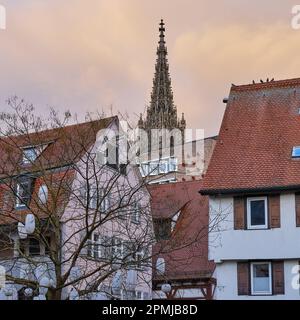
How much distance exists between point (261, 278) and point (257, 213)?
267 cm

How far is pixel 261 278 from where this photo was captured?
29.9 metres

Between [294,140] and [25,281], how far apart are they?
17584 mm

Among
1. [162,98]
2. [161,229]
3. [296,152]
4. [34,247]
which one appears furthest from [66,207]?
[162,98]

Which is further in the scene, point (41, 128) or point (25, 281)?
point (41, 128)

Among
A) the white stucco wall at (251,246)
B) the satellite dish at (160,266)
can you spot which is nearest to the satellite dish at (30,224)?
the satellite dish at (160,266)

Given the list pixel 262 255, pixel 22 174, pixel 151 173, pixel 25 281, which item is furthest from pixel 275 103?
pixel 25 281

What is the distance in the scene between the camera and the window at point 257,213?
3002cm

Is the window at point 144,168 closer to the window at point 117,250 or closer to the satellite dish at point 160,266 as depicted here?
the window at point 117,250

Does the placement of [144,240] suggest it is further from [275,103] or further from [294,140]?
[275,103]

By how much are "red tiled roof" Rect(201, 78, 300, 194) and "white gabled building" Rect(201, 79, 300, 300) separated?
4 centimetres

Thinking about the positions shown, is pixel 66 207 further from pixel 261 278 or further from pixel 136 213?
pixel 261 278

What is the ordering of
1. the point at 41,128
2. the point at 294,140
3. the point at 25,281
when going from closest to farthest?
the point at 25,281, the point at 41,128, the point at 294,140
